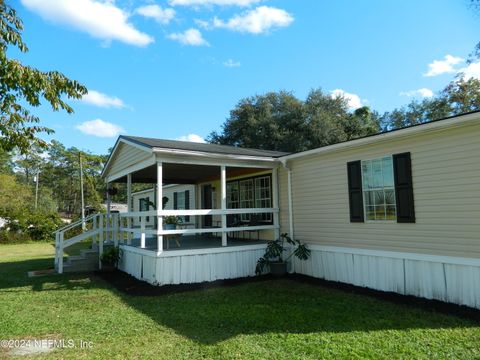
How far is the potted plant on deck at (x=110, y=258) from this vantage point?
32.9ft

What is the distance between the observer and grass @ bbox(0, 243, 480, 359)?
402 cm

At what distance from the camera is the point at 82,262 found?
10.5m

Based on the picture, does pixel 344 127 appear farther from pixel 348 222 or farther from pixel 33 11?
pixel 33 11

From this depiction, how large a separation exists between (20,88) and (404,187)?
6.46 metres

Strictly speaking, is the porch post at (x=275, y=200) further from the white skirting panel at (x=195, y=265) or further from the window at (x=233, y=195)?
the window at (x=233, y=195)

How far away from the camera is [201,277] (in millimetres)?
7973

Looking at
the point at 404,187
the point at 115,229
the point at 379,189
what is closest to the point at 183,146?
the point at 115,229

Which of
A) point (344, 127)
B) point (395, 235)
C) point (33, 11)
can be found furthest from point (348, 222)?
point (344, 127)

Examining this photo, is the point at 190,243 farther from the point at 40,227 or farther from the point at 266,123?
the point at 266,123

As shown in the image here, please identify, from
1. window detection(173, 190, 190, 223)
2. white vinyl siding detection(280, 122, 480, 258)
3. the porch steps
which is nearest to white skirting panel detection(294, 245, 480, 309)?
white vinyl siding detection(280, 122, 480, 258)

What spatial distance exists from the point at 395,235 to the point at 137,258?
19.7 feet

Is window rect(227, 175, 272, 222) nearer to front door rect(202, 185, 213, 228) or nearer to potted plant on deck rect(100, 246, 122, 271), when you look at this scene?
front door rect(202, 185, 213, 228)

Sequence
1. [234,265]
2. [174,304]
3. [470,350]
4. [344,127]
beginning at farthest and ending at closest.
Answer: [344,127], [234,265], [174,304], [470,350]

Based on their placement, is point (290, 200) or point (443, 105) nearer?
point (290, 200)
